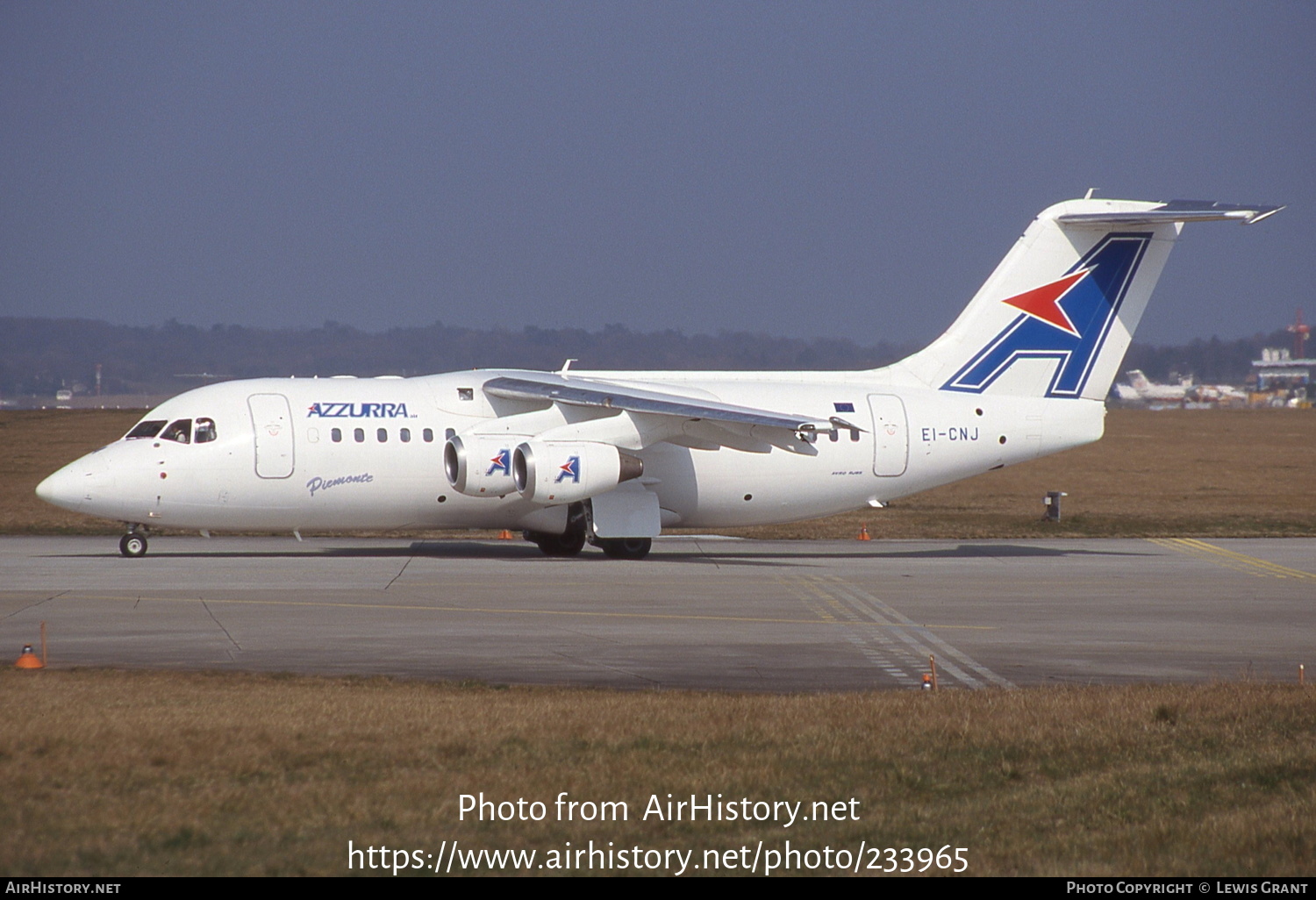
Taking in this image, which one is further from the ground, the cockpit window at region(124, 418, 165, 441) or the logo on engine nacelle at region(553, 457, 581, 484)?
the cockpit window at region(124, 418, 165, 441)

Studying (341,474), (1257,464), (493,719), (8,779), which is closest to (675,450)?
(341,474)

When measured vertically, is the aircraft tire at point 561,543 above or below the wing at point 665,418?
below

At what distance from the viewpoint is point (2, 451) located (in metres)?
58.3

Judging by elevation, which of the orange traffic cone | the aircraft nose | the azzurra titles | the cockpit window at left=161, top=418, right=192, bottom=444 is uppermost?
the azzurra titles

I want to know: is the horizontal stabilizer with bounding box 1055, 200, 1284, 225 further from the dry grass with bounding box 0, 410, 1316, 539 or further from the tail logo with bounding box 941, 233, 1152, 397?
the dry grass with bounding box 0, 410, 1316, 539

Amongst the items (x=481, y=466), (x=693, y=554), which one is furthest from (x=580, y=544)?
(x=481, y=466)

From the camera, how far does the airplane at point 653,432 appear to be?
81.3 feet

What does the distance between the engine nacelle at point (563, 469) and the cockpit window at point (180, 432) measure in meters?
5.79

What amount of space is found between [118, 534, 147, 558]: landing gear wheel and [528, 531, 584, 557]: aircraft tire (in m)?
7.27

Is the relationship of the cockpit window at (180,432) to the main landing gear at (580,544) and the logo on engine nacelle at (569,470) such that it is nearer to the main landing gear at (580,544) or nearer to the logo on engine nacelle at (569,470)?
the logo on engine nacelle at (569,470)

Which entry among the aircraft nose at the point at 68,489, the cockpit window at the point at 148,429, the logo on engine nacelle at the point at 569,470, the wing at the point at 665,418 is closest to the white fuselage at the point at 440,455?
the aircraft nose at the point at 68,489

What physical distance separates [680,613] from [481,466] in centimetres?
697

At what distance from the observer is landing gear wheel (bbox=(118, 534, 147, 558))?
25.6 meters

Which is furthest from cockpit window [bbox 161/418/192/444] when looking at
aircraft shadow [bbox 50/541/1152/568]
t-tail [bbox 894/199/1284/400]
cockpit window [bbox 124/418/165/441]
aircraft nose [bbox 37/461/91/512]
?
t-tail [bbox 894/199/1284/400]
